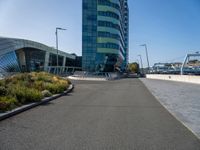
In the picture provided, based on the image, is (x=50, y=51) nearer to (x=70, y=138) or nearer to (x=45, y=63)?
(x=45, y=63)

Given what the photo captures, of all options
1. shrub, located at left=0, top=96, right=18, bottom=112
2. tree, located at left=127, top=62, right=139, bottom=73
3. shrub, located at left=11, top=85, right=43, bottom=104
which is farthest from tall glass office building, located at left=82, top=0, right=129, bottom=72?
shrub, located at left=0, top=96, right=18, bottom=112

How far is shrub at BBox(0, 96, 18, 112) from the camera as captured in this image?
10261 millimetres

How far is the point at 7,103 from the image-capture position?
10.6 metres

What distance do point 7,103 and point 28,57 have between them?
74.0 meters

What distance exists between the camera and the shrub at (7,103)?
1026cm

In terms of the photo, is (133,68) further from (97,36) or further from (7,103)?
(7,103)

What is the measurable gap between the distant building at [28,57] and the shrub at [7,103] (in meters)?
46.1

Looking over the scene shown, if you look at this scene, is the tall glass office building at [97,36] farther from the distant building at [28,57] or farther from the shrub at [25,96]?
the shrub at [25,96]

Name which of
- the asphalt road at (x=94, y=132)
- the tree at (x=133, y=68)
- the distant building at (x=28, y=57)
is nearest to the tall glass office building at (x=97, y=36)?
the distant building at (x=28, y=57)

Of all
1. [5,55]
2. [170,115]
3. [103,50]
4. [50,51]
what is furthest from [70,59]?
[170,115]

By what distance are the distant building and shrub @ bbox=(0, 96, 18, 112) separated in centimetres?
4610

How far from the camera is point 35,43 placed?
78438 millimetres

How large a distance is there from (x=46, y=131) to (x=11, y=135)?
923 millimetres

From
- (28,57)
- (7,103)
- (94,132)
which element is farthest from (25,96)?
(28,57)
